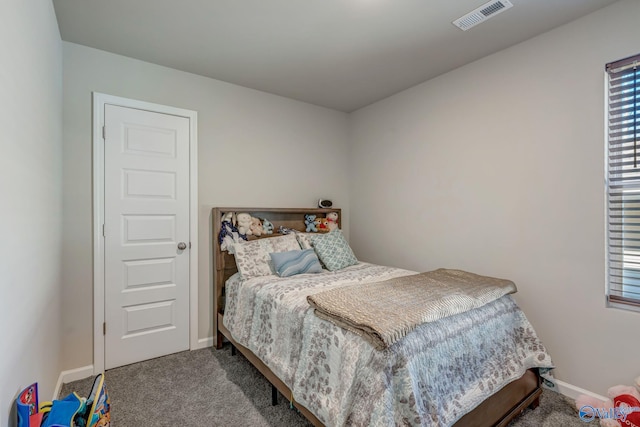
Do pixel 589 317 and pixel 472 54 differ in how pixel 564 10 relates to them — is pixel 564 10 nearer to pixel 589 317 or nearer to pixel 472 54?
pixel 472 54

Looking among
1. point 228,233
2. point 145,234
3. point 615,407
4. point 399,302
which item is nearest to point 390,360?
point 399,302

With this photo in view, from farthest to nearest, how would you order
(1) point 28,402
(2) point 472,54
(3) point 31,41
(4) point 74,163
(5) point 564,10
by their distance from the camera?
(2) point 472,54, (4) point 74,163, (5) point 564,10, (3) point 31,41, (1) point 28,402

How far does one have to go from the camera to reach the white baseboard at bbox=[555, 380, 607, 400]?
193 centimetres

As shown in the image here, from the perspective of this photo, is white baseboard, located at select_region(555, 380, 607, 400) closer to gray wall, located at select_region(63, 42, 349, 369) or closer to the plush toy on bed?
the plush toy on bed

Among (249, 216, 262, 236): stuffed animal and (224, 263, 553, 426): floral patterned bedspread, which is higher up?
(249, 216, 262, 236): stuffed animal

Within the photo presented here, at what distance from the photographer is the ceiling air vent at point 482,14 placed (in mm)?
1830

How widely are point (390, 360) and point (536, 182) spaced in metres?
1.82

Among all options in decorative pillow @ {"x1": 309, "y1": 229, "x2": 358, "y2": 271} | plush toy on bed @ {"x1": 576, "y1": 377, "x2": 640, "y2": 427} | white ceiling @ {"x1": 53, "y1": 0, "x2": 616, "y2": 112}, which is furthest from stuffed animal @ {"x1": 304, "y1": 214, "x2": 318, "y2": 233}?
plush toy on bed @ {"x1": 576, "y1": 377, "x2": 640, "y2": 427}

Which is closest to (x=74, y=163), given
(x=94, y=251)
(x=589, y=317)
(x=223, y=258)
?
(x=94, y=251)

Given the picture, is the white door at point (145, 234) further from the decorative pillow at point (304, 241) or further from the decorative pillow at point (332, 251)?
the decorative pillow at point (332, 251)

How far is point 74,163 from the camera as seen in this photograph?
227 centimetres

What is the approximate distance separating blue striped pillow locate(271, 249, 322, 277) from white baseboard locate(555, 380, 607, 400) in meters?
1.91

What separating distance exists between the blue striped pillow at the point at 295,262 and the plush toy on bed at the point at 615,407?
1967mm

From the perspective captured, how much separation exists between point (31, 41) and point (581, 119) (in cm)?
316
